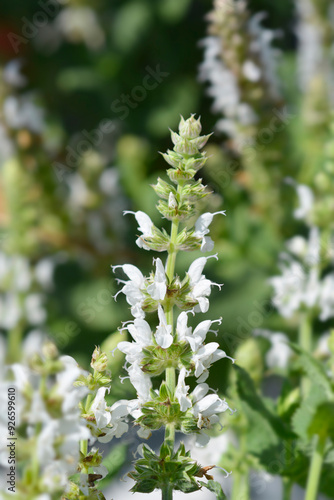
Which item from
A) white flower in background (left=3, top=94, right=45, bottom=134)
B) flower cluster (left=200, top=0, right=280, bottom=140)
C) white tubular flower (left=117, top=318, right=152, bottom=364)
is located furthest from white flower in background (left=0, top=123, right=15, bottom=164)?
white tubular flower (left=117, top=318, right=152, bottom=364)

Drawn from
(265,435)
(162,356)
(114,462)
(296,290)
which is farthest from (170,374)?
(296,290)

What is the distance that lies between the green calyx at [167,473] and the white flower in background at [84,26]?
1567 millimetres

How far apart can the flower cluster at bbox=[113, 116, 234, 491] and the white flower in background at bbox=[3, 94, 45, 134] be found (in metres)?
0.89

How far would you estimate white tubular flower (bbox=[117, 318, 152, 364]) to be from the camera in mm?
436

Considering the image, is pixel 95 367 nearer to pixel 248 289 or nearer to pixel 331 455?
pixel 331 455

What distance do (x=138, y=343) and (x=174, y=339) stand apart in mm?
25

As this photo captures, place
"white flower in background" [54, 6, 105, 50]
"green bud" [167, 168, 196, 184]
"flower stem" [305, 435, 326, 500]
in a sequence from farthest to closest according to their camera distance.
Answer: "white flower in background" [54, 6, 105, 50], "flower stem" [305, 435, 326, 500], "green bud" [167, 168, 196, 184]

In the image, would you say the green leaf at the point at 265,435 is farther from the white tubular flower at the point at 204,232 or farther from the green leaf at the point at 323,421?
the white tubular flower at the point at 204,232

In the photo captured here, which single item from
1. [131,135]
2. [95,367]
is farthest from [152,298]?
[131,135]

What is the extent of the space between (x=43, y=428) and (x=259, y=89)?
885 mm

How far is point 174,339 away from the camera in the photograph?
0.45 metres

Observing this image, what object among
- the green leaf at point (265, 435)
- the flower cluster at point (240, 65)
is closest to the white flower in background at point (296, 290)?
the green leaf at point (265, 435)

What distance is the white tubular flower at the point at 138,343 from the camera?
0.44 m

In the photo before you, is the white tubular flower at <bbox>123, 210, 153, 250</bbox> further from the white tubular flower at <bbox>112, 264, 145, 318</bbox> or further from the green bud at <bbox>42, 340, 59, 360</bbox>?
the green bud at <bbox>42, 340, 59, 360</bbox>
